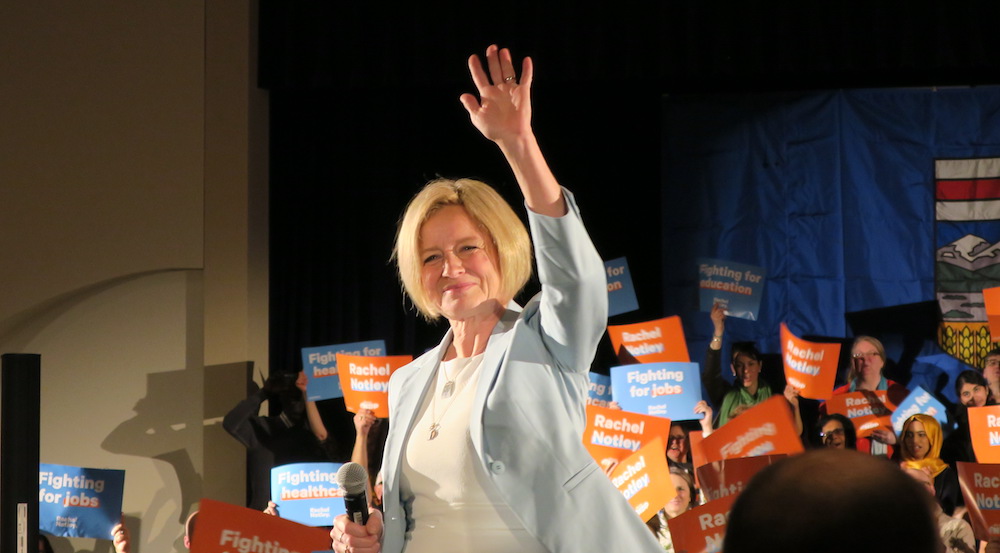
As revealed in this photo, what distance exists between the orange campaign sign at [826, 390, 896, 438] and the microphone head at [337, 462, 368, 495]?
4075 mm

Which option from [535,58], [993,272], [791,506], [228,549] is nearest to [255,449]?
[535,58]

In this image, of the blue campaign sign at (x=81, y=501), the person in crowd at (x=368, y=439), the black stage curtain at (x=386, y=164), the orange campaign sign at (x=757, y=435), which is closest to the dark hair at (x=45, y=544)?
the blue campaign sign at (x=81, y=501)

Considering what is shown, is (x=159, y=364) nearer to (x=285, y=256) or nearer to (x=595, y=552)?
(x=285, y=256)

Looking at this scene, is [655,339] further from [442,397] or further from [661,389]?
[442,397]

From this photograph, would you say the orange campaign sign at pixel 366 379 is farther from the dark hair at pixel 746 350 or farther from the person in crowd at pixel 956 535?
the person in crowd at pixel 956 535

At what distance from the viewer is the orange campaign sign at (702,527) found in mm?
3109

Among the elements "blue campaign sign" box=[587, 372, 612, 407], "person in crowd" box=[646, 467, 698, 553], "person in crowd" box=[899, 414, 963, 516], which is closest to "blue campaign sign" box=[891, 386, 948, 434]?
"person in crowd" box=[899, 414, 963, 516]

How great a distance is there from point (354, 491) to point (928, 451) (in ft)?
13.1

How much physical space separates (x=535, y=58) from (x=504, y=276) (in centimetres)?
453

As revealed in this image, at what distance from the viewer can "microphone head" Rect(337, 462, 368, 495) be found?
1.65 meters

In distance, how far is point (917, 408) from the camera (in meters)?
5.30

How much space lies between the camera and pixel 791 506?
0.75m

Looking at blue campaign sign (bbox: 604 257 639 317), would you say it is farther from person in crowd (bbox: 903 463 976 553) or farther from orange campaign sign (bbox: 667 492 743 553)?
orange campaign sign (bbox: 667 492 743 553)

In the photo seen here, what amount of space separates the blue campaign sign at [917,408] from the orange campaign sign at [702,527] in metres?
2.46
